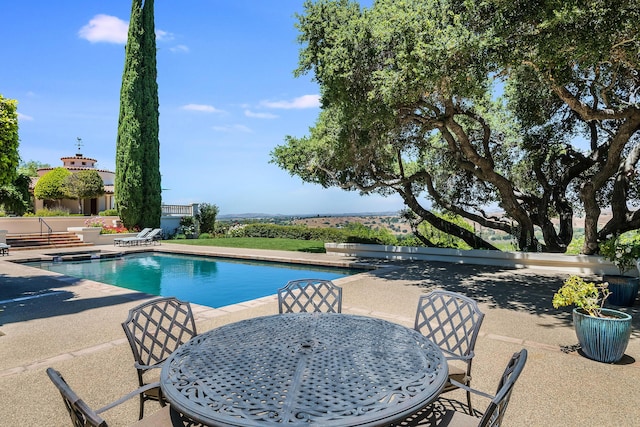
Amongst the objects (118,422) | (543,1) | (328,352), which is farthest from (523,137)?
(118,422)

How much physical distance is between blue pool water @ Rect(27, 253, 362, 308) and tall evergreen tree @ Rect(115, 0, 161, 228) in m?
6.14

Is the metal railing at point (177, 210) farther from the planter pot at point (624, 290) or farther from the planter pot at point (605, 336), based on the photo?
the planter pot at point (605, 336)

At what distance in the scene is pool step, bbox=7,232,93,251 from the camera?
16.7 metres

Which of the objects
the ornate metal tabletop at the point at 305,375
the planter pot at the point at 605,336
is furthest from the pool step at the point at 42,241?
the planter pot at the point at 605,336

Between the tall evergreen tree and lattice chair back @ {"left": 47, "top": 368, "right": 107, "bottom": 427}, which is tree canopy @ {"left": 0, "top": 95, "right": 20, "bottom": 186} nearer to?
lattice chair back @ {"left": 47, "top": 368, "right": 107, "bottom": 427}

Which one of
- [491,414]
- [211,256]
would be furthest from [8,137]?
[211,256]

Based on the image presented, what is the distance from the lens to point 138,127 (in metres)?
20.0

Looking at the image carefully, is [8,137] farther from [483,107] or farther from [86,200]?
[86,200]

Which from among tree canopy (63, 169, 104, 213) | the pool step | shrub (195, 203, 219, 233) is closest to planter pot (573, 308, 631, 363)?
the pool step

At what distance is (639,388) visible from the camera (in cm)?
311

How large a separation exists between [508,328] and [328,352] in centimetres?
366

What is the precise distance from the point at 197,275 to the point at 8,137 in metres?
6.45

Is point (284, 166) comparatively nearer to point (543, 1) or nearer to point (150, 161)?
point (543, 1)

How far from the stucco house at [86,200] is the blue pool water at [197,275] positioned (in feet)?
52.3
